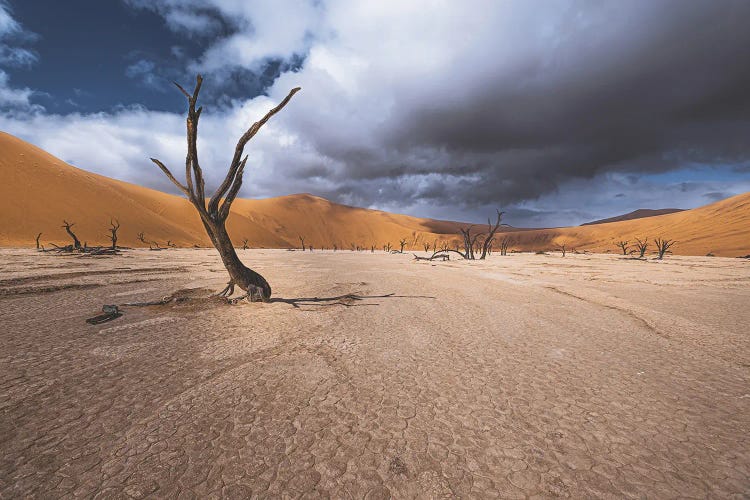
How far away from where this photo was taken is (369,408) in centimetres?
232

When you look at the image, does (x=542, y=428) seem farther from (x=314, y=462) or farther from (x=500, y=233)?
(x=500, y=233)

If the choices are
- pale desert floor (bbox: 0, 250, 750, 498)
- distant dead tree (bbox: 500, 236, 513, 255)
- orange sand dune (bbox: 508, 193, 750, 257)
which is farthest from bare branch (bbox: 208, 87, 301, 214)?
orange sand dune (bbox: 508, 193, 750, 257)

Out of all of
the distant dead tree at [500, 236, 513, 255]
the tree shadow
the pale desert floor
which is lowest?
the pale desert floor

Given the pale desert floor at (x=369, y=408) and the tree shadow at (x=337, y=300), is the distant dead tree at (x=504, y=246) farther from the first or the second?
the pale desert floor at (x=369, y=408)

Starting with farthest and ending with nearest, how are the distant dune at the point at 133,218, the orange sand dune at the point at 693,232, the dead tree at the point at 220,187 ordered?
1. the orange sand dune at the point at 693,232
2. the distant dune at the point at 133,218
3. the dead tree at the point at 220,187

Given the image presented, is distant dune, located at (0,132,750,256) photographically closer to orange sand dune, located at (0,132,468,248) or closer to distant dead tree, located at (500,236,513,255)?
orange sand dune, located at (0,132,468,248)

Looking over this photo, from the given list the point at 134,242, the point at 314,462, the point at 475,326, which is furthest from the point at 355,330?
the point at 134,242

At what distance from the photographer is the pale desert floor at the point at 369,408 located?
5.30ft

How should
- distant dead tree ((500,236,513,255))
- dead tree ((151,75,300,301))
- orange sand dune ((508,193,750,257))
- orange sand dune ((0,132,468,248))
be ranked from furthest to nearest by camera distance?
1. distant dead tree ((500,236,513,255))
2. orange sand dune ((508,193,750,257))
3. orange sand dune ((0,132,468,248))
4. dead tree ((151,75,300,301))

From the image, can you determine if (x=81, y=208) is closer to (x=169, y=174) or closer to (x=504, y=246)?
(x=169, y=174)

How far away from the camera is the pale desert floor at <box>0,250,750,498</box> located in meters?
1.61

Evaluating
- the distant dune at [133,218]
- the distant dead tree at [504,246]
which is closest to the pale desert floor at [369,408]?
the distant dead tree at [504,246]

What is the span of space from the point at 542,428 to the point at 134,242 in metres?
53.2

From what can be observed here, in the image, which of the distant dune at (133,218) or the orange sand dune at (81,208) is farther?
the distant dune at (133,218)
